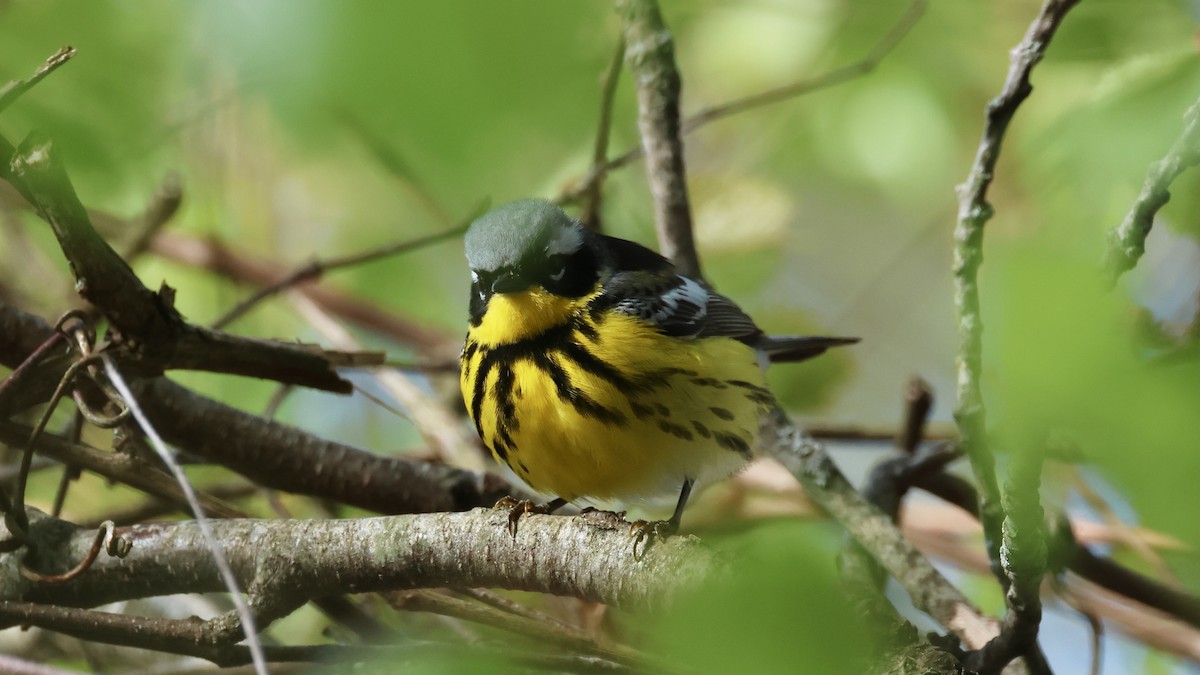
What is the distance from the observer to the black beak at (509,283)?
2.25m

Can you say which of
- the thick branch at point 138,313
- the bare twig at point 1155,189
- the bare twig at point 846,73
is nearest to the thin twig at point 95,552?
the thick branch at point 138,313

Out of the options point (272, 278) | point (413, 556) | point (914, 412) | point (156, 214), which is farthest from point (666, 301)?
point (272, 278)

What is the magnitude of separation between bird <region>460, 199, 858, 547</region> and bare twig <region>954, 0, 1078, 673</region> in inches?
26.6

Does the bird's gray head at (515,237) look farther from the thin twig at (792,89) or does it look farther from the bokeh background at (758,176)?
the thin twig at (792,89)

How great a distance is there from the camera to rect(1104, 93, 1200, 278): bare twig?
3.33 feet

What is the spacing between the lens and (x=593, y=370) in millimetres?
2127

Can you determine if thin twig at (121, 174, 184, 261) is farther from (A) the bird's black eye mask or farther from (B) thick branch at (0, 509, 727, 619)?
(B) thick branch at (0, 509, 727, 619)

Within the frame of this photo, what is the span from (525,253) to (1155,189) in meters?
1.37

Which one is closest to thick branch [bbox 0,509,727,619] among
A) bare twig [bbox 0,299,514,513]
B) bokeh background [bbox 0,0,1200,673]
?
bokeh background [bbox 0,0,1200,673]

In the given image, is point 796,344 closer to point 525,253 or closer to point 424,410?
point 525,253

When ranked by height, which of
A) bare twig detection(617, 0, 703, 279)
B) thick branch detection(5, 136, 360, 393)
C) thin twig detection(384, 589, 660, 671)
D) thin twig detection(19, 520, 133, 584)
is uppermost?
bare twig detection(617, 0, 703, 279)

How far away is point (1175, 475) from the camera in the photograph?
47 cm

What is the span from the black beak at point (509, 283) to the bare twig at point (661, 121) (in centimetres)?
54

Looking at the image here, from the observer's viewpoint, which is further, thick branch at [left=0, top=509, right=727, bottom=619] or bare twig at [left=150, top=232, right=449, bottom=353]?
bare twig at [left=150, top=232, right=449, bottom=353]
